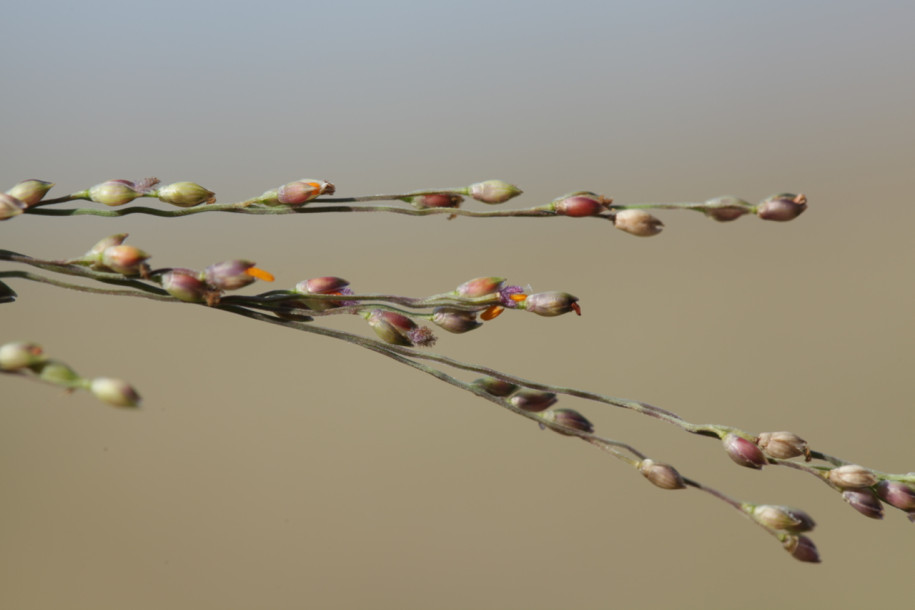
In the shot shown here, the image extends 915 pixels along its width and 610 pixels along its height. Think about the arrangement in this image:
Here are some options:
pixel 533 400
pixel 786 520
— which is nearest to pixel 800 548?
pixel 786 520

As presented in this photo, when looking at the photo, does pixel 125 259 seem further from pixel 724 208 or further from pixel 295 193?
pixel 724 208

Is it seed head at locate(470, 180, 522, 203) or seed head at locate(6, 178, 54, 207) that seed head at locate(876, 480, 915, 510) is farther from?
seed head at locate(6, 178, 54, 207)

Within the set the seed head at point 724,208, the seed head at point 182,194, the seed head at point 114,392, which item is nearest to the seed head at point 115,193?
the seed head at point 182,194

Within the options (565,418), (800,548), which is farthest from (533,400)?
(800,548)

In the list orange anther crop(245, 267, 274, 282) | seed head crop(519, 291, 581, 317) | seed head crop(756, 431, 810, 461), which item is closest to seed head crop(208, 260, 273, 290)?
orange anther crop(245, 267, 274, 282)

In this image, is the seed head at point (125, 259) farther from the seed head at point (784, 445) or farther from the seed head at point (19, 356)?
the seed head at point (784, 445)

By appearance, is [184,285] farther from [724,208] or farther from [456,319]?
[724,208]

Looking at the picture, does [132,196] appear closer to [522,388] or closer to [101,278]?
[101,278]

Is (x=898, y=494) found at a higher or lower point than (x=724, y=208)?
lower

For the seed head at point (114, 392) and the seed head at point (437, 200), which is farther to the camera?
the seed head at point (437, 200)

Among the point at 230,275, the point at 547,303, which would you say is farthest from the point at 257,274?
the point at 547,303

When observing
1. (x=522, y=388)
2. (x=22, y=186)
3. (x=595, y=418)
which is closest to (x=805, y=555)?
(x=522, y=388)

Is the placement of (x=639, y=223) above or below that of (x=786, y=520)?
above
